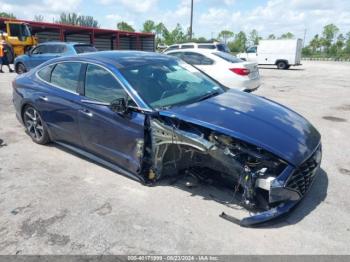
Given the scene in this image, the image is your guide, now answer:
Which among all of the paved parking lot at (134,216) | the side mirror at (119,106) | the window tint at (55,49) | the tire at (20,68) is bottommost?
the paved parking lot at (134,216)

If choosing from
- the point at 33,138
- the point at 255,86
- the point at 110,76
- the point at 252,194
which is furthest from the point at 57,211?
the point at 255,86

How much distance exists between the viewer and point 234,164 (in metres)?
3.25

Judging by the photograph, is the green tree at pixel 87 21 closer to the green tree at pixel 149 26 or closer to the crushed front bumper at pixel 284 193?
the green tree at pixel 149 26

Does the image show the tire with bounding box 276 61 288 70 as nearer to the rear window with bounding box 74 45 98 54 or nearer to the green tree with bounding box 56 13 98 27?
the rear window with bounding box 74 45 98 54

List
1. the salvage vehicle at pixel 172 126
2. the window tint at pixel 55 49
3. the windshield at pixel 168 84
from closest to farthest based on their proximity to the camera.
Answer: the salvage vehicle at pixel 172 126 → the windshield at pixel 168 84 → the window tint at pixel 55 49

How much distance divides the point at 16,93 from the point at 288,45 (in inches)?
937

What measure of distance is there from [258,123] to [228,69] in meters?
5.98

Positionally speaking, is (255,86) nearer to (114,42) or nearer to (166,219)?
(166,219)

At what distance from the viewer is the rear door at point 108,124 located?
382cm

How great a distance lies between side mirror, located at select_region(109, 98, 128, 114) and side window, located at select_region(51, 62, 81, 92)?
97cm

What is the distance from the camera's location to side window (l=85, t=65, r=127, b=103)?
13.3ft

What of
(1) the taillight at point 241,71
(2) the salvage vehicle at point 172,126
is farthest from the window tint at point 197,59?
(2) the salvage vehicle at point 172,126

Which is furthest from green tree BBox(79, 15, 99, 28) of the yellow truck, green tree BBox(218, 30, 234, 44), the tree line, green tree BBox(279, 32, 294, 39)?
the yellow truck

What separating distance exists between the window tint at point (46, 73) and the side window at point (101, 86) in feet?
3.46
